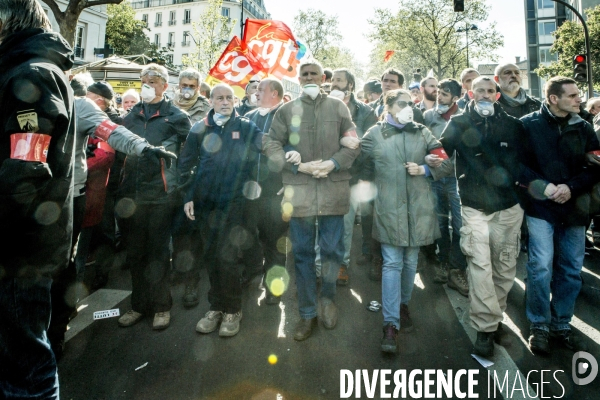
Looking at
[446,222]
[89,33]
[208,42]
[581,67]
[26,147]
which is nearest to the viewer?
[26,147]

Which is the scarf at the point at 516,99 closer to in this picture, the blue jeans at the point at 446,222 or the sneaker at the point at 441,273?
the blue jeans at the point at 446,222

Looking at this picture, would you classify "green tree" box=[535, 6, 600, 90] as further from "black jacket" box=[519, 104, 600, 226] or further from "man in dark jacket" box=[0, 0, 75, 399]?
"man in dark jacket" box=[0, 0, 75, 399]

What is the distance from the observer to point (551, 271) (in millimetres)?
3377

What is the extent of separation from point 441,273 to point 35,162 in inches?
171

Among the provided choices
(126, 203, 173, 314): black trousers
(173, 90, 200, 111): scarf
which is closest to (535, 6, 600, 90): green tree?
(173, 90, 200, 111): scarf

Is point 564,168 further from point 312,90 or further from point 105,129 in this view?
point 105,129

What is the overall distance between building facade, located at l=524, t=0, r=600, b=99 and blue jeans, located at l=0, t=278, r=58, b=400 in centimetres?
6553

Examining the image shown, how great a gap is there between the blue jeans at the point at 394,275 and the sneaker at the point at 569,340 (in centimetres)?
128

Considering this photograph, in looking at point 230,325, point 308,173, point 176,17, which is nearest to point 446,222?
point 308,173

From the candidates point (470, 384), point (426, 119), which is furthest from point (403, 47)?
point (470, 384)

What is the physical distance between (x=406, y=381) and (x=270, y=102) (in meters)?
3.22

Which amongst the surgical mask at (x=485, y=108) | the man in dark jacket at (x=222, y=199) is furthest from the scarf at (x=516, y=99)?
the man in dark jacket at (x=222, y=199)

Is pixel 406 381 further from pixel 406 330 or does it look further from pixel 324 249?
pixel 324 249

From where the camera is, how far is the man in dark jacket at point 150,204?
12.3 feet
